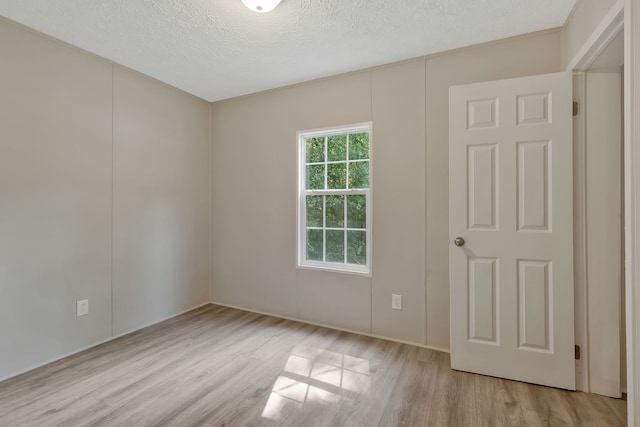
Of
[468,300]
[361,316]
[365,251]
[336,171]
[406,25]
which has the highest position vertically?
[406,25]

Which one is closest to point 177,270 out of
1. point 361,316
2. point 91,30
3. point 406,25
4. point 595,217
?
point 361,316

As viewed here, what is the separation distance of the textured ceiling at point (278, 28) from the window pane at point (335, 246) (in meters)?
1.56

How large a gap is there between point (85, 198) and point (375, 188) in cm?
247

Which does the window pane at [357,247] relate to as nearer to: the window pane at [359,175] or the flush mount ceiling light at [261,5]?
the window pane at [359,175]

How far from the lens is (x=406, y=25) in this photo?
2.11 m

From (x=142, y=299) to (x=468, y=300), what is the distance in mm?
2927

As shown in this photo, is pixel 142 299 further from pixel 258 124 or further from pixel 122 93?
pixel 258 124

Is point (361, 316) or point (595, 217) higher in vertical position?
point (595, 217)

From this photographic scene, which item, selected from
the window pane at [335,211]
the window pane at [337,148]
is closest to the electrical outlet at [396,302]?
the window pane at [335,211]

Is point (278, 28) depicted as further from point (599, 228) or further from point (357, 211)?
point (599, 228)

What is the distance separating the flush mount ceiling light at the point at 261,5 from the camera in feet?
5.89

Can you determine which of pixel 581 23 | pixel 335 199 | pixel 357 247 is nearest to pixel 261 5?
pixel 335 199

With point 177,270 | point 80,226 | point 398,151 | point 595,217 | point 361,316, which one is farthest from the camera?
point 177,270

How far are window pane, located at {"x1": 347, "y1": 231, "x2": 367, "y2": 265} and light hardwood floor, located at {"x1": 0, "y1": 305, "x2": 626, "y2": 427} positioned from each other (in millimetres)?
Answer: 721
